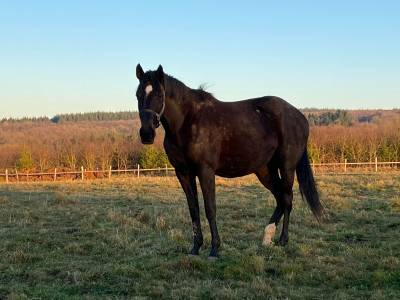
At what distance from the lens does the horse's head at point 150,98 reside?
6.56m

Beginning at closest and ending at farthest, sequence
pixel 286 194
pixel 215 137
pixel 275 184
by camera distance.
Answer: pixel 215 137, pixel 286 194, pixel 275 184

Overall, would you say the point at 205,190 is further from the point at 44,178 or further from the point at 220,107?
the point at 44,178

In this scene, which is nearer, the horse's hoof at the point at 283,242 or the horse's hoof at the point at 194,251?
the horse's hoof at the point at 194,251

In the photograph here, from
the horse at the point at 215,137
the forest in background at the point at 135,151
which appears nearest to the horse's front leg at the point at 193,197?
the horse at the point at 215,137

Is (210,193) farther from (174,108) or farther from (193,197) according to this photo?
(174,108)

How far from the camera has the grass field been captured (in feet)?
18.4

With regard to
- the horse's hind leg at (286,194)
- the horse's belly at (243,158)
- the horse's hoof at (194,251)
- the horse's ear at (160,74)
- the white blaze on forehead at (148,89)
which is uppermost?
the horse's ear at (160,74)

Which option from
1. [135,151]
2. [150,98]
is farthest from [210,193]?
[135,151]

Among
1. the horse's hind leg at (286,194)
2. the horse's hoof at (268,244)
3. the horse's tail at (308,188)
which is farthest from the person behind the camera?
the horse's tail at (308,188)

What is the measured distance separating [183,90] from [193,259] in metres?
2.64

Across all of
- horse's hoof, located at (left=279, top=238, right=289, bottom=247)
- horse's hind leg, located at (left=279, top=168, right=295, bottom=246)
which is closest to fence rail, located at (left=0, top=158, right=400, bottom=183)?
horse's hind leg, located at (left=279, top=168, right=295, bottom=246)

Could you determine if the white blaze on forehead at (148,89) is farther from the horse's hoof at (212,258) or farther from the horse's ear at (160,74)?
the horse's hoof at (212,258)

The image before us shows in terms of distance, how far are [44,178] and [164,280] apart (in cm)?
4897

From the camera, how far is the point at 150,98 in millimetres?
6738
